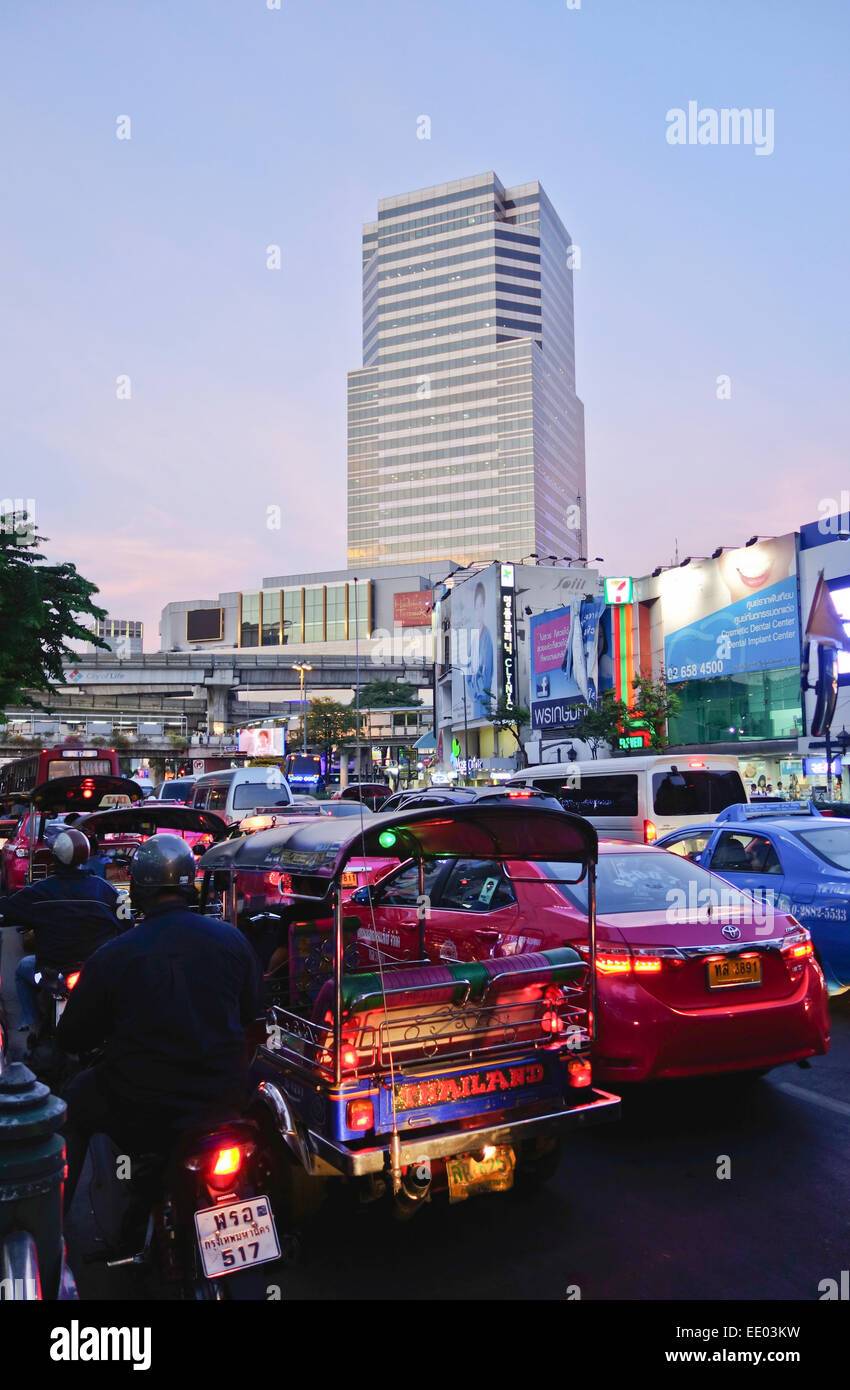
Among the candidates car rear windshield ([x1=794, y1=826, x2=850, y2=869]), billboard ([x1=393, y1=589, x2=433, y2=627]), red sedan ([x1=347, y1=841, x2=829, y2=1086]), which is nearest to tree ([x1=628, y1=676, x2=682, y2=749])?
car rear windshield ([x1=794, y1=826, x2=850, y2=869])

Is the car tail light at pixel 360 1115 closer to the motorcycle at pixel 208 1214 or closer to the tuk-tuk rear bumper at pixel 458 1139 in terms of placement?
the tuk-tuk rear bumper at pixel 458 1139

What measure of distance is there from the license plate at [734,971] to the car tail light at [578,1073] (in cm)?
111

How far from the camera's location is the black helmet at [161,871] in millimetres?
3709

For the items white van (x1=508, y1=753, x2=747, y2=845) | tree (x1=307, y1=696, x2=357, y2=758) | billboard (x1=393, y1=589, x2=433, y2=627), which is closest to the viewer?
white van (x1=508, y1=753, x2=747, y2=845)

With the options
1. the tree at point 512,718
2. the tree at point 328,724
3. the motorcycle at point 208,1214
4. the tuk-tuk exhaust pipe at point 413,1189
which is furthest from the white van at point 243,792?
the tree at point 328,724

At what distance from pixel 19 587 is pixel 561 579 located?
54.5 metres

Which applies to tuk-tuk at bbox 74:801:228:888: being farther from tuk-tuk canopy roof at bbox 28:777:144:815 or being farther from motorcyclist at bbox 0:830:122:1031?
motorcyclist at bbox 0:830:122:1031

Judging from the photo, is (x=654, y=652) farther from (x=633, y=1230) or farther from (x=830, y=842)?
(x=633, y=1230)

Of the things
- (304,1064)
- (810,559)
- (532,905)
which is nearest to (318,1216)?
(304,1064)

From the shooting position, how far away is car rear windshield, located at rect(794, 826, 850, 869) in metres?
8.11

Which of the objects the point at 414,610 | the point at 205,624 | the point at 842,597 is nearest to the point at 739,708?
the point at 842,597

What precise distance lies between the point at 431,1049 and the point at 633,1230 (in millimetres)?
1165

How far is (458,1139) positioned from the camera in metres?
4.00

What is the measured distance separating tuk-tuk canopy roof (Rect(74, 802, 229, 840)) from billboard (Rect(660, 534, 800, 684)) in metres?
29.8
